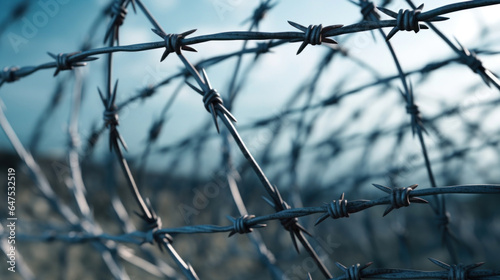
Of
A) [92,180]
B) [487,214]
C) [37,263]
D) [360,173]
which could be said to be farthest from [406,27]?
[487,214]

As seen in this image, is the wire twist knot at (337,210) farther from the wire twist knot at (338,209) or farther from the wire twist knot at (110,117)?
the wire twist knot at (110,117)

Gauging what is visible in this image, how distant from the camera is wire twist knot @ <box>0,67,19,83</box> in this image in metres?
1.09

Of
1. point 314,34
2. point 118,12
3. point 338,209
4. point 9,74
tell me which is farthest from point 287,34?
point 9,74

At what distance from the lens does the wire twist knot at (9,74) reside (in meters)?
1.09

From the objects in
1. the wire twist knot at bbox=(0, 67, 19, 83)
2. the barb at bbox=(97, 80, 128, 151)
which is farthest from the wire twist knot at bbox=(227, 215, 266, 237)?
the wire twist knot at bbox=(0, 67, 19, 83)

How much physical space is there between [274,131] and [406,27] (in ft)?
3.51

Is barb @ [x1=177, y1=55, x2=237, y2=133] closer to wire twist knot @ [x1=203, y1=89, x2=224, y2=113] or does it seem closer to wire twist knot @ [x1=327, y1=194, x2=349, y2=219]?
wire twist knot @ [x1=203, y1=89, x2=224, y2=113]

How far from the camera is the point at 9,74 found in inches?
43.1

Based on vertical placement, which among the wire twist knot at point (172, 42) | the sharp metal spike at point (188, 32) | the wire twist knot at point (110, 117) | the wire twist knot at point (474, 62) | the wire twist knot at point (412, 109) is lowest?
the wire twist knot at point (110, 117)

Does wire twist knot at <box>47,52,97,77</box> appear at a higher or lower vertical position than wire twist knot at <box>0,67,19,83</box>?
lower

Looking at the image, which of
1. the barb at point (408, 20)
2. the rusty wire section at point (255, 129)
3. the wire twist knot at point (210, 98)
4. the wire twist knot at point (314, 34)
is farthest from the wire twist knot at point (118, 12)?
the barb at point (408, 20)

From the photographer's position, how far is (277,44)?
1.04 metres

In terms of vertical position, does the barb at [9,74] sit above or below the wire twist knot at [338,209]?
above

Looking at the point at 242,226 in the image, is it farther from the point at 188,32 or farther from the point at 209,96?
the point at 188,32
